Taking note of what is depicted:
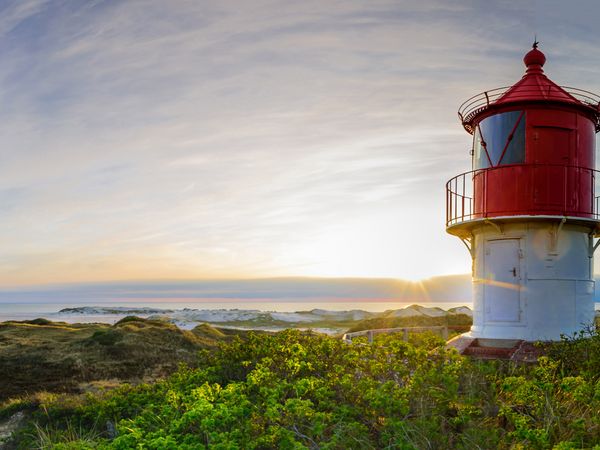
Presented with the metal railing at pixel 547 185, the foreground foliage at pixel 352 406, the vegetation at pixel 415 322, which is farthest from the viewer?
the vegetation at pixel 415 322

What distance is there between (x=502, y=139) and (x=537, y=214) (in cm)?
213

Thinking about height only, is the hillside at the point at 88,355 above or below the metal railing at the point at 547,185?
below

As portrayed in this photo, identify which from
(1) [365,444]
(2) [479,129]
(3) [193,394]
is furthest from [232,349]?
(2) [479,129]

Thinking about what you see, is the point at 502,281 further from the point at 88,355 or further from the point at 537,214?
the point at 88,355

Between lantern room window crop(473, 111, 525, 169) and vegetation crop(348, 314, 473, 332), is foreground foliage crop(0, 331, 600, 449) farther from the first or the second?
vegetation crop(348, 314, 473, 332)

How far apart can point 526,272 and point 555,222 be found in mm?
1415

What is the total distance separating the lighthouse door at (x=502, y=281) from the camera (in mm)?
13438

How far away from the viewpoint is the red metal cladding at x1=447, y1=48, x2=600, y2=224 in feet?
43.0

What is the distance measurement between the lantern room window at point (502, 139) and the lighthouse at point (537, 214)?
0.02 meters

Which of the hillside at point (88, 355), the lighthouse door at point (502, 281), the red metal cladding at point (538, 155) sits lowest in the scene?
the hillside at point (88, 355)

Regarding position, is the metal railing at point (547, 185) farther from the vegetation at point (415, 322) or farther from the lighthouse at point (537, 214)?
the vegetation at point (415, 322)

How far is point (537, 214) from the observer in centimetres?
1299

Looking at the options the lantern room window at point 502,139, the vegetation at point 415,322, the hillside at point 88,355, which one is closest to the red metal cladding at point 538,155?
the lantern room window at point 502,139

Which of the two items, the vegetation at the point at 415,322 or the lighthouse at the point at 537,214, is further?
the vegetation at the point at 415,322
